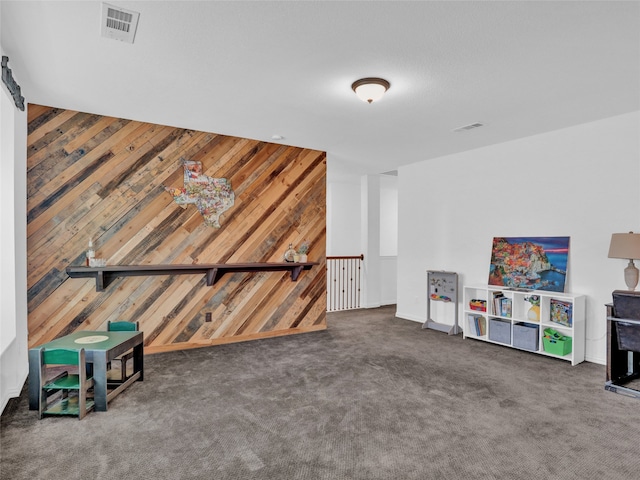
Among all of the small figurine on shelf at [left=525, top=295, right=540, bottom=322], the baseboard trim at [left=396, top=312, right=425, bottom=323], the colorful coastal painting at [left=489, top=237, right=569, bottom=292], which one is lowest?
the baseboard trim at [left=396, top=312, right=425, bottom=323]

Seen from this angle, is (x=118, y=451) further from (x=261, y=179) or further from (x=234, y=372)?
(x=261, y=179)

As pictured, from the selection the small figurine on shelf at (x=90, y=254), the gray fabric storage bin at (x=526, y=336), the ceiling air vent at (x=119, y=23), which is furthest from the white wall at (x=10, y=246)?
the gray fabric storage bin at (x=526, y=336)

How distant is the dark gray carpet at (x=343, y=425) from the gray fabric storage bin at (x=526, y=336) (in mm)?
280

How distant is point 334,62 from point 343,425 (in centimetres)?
282

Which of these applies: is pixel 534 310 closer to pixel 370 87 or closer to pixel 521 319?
pixel 521 319

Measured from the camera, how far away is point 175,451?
243 cm

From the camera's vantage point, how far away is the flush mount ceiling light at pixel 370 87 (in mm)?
3320

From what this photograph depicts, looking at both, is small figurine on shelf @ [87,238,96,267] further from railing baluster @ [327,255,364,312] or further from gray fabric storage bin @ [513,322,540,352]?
gray fabric storage bin @ [513,322,540,352]

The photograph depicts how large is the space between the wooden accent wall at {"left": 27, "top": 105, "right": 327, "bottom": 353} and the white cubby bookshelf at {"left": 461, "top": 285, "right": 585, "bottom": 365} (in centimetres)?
227

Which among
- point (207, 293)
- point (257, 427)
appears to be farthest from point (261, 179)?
point (257, 427)

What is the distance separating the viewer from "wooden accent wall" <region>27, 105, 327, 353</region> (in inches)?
161

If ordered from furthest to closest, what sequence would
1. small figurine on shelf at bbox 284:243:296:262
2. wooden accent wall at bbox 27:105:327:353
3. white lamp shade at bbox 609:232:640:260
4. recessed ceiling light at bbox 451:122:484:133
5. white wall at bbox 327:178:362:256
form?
white wall at bbox 327:178:362:256, small figurine on shelf at bbox 284:243:296:262, recessed ceiling light at bbox 451:122:484:133, wooden accent wall at bbox 27:105:327:353, white lamp shade at bbox 609:232:640:260

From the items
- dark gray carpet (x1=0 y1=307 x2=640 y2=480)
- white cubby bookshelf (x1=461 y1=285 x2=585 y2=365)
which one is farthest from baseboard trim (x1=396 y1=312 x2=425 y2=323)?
dark gray carpet (x1=0 y1=307 x2=640 y2=480)

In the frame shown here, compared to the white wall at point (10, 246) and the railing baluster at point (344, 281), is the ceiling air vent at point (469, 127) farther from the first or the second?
the white wall at point (10, 246)
